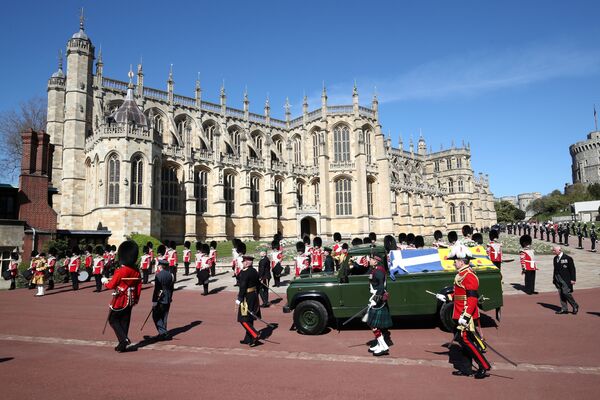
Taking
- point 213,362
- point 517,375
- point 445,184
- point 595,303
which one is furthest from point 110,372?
point 445,184

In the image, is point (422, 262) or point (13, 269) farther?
point (13, 269)

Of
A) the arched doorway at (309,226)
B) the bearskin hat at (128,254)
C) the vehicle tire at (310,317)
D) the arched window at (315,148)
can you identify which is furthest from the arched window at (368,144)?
the bearskin hat at (128,254)

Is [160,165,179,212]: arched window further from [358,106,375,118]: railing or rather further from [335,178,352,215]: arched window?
[358,106,375,118]: railing

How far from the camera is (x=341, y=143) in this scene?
48.9 metres

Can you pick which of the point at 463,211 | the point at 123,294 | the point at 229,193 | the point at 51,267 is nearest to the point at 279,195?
the point at 229,193

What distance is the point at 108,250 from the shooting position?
19.0 metres

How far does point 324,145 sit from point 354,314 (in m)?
39.4

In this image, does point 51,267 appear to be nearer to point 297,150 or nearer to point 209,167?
point 209,167

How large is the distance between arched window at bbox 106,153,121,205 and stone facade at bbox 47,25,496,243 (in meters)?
0.08

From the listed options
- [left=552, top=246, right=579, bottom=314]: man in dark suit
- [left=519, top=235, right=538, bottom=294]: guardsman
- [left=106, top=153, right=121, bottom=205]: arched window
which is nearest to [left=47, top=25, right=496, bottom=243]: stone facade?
[left=106, top=153, right=121, bottom=205]: arched window

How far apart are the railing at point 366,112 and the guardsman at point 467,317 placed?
148 feet

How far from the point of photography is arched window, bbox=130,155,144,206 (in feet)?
104

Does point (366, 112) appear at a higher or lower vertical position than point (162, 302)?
higher

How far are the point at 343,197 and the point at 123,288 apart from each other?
1619 inches
